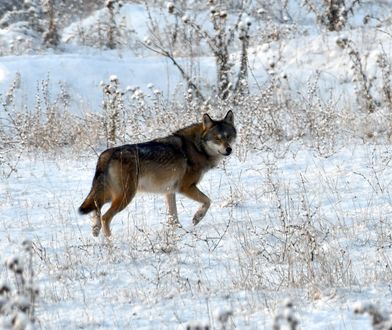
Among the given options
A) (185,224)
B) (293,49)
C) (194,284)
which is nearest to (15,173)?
(185,224)

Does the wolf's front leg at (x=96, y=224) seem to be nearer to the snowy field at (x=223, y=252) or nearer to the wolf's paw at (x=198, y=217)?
the snowy field at (x=223, y=252)

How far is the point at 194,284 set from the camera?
195 inches

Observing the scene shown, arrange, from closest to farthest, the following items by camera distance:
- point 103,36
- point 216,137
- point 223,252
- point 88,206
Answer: point 223,252
point 88,206
point 216,137
point 103,36

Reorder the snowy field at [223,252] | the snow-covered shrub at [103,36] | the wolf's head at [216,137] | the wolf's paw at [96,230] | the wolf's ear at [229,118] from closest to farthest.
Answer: the snowy field at [223,252] < the wolf's paw at [96,230] < the wolf's head at [216,137] < the wolf's ear at [229,118] < the snow-covered shrub at [103,36]

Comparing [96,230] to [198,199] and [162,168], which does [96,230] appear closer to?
[162,168]

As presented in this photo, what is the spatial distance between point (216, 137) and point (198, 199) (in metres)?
0.84

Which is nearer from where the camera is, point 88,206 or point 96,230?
point 88,206

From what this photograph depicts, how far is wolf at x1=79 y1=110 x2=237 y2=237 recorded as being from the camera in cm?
650

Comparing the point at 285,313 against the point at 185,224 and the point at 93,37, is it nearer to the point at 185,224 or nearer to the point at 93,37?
the point at 185,224

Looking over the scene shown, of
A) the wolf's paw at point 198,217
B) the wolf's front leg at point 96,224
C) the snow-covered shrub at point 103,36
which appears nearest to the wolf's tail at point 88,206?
the wolf's front leg at point 96,224

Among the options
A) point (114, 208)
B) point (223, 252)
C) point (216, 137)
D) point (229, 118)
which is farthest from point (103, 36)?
point (223, 252)

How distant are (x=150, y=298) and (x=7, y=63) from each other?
10.2 metres

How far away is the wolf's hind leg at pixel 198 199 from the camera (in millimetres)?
6898

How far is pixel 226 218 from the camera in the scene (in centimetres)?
695
